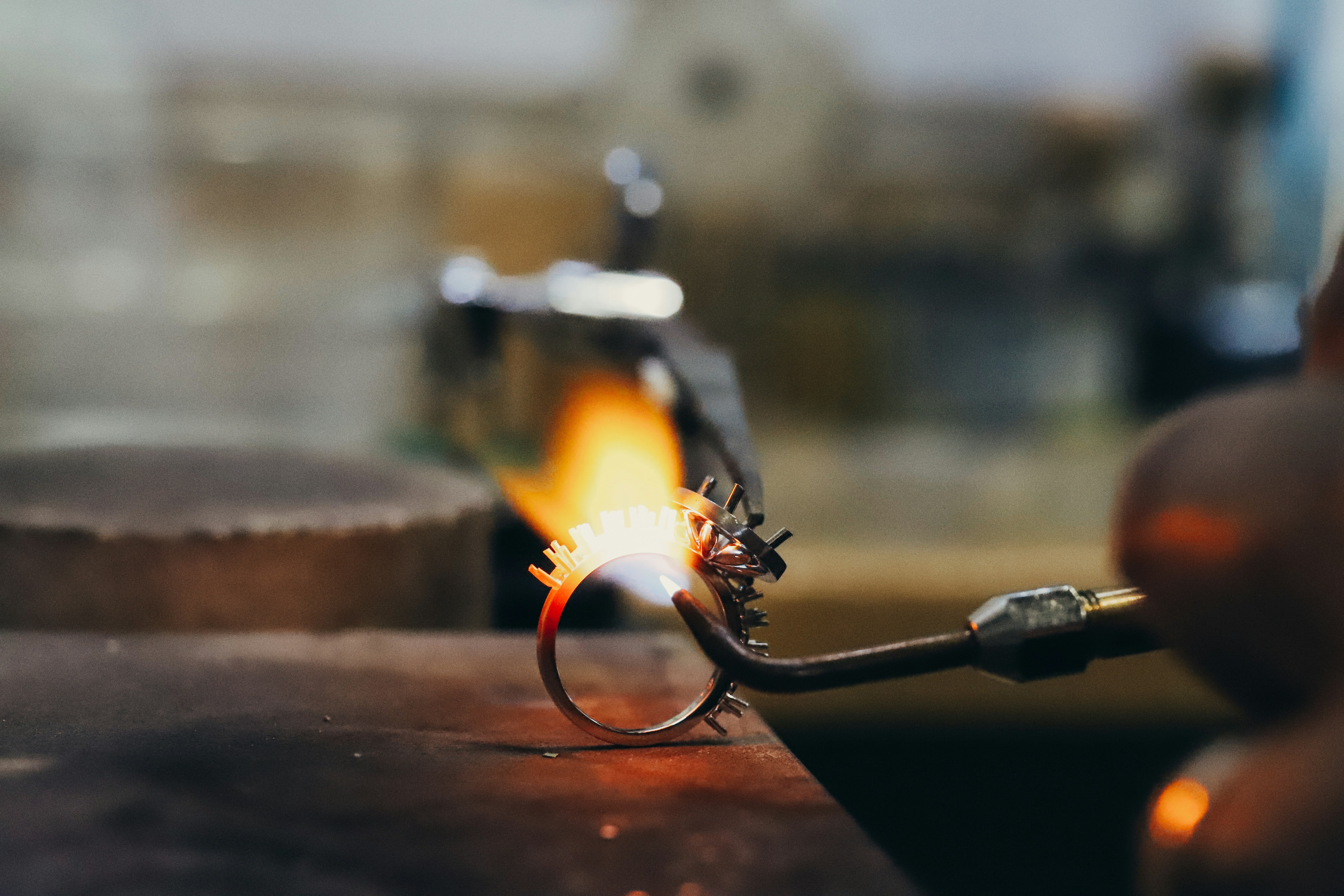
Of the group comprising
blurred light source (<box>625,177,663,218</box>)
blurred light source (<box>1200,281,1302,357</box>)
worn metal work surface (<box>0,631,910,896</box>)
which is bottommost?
blurred light source (<box>1200,281,1302,357</box>)

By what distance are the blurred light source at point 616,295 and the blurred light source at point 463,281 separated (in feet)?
1.19

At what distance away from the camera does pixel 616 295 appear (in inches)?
43.8

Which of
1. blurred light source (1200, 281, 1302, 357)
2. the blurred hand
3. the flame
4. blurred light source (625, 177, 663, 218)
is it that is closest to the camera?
the blurred hand

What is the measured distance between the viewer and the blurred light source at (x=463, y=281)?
1.59 metres

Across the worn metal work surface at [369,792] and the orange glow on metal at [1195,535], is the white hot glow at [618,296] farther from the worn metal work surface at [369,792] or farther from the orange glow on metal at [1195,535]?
the orange glow on metal at [1195,535]

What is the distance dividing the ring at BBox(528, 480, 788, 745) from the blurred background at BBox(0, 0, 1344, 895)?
4.19 ft

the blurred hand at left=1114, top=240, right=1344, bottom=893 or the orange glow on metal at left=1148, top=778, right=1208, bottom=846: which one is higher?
the blurred hand at left=1114, top=240, right=1344, bottom=893

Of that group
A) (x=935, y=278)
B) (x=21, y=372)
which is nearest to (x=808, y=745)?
(x=935, y=278)

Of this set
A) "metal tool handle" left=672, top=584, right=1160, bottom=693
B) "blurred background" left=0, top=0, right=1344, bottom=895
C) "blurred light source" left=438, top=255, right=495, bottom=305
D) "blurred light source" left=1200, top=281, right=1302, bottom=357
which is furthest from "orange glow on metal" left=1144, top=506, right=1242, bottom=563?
"blurred light source" left=1200, top=281, right=1302, bottom=357

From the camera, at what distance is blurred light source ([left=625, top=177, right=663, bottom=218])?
1.19 metres

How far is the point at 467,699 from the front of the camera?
0.65m

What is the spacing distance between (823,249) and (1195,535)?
7.93 feet

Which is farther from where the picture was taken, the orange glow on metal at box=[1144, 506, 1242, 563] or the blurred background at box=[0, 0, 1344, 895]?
the blurred background at box=[0, 0, 1344, 895]

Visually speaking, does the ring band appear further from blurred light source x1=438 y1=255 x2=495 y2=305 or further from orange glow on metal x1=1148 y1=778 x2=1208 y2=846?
blurred light source x1=438 y1=255 x2=495 y2=305
